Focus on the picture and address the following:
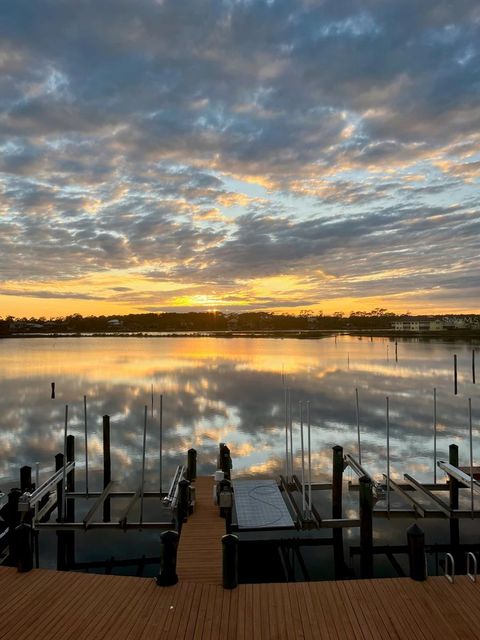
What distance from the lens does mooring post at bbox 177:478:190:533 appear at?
14.1 m

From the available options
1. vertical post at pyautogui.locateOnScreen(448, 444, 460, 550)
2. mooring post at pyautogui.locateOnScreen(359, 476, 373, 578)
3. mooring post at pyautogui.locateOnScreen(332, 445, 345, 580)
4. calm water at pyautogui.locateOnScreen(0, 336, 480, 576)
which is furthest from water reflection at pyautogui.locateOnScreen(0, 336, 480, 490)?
mooring post at pyautogui.locateOnScreen(359, 476, 373, 578)

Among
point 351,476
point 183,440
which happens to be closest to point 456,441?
point 351,476

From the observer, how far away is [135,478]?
23.6 m

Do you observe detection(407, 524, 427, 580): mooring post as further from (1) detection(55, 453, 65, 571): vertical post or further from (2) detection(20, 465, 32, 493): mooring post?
(2) detection(20, 465, 32, 493): mooring post

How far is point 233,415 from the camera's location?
38594mm

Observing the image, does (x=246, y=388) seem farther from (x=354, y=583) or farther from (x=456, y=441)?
(x=354, y=583)

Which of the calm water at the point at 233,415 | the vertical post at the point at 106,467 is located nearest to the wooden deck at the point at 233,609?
the vertical post at the point at 106,467

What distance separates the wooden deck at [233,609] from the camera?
335 inches

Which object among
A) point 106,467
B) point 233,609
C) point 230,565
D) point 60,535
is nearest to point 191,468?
point 106,467

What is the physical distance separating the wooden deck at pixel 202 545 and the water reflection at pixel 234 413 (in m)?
7.96

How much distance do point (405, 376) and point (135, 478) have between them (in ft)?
150

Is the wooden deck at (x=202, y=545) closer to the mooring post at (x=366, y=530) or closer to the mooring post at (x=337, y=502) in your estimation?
the mooring post at (x=366, y=530)

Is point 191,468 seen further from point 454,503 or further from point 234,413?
point 234,413

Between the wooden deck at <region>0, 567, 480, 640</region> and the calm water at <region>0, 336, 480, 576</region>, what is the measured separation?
12.7 meters
